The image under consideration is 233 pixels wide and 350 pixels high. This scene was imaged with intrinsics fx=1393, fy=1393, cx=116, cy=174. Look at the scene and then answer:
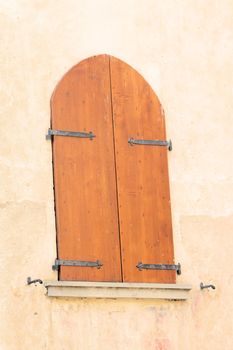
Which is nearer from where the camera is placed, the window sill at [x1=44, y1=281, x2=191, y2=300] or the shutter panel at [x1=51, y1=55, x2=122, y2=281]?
the window sill at [x1=44, y1=281, x2=191, y2=300]

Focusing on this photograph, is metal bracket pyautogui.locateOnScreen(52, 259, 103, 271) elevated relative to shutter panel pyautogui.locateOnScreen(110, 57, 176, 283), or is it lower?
lower

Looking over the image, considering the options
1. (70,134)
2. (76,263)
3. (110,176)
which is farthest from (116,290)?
(70,134)

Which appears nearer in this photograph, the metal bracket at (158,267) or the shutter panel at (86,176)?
the shutter panel at (86,176)

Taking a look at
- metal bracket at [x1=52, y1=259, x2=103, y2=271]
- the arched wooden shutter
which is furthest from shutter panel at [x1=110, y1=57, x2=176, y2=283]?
metal bracket at [x1=52, y1=259, x2=103, y2=271]

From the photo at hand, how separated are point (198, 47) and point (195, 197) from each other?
155 centimetres

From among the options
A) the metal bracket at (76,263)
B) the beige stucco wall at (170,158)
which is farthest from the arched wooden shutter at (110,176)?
the beige stucco wall at (170,158)

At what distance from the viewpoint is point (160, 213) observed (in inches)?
511

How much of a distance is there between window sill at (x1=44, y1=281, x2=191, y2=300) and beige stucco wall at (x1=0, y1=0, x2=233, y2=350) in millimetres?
73

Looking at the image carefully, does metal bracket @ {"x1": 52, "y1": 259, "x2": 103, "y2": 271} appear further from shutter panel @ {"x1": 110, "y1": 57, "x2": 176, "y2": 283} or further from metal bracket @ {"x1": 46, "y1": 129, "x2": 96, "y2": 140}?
metal bracket @ {"x1": 46, "y1": 129, "x2": 96, "y2": 140}

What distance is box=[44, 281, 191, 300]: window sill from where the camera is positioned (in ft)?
40.3

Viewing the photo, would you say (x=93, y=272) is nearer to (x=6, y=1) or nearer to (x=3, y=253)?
(x=3, y=253)

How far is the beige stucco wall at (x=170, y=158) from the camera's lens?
40.3ft

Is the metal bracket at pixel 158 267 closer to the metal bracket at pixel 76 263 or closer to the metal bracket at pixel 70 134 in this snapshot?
the metal bracket at pixel 76 263

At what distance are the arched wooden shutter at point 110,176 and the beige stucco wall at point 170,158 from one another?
13cm
